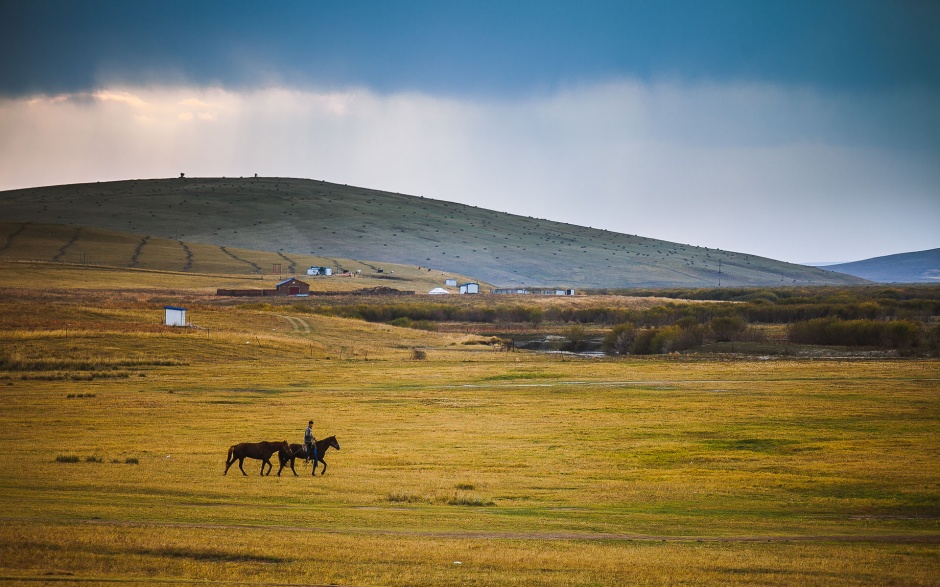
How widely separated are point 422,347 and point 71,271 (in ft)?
247

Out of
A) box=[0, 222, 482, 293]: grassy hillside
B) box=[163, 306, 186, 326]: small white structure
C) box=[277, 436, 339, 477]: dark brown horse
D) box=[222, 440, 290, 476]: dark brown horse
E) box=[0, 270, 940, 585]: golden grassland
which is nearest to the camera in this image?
box=[0, 270, 940, 585]: golden grassland

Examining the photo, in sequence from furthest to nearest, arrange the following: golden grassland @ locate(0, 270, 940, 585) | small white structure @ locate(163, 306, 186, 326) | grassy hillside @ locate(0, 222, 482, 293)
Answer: grassy hillside @ locate(0, 222, 482, 293) → small white structure @ locate(163, 306, 186, 326) → golden grassland @ locate(0, 270, 940, 585)

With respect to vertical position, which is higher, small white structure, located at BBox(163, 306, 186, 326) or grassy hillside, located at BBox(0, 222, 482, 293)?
grassy hillside, located at BBox(0, 222, 482, 293)

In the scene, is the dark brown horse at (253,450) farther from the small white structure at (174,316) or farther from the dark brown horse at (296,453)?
the small white structure at (174,316)

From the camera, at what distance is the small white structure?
265ft

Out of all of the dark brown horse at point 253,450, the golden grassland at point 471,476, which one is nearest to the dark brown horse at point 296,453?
the dark brown horse at point 253,450

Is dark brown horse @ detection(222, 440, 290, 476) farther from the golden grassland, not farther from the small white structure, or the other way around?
the small white structure

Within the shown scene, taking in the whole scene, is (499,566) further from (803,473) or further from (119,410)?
(119,410)

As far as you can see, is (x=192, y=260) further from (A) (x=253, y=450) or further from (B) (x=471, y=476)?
(B) (x=471, y=476)

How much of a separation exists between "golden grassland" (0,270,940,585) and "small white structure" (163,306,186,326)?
53.2 ft

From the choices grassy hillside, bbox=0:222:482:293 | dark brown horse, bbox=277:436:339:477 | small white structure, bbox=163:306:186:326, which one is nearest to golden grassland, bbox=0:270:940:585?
dark brown horse, bbox=277:436:339:477

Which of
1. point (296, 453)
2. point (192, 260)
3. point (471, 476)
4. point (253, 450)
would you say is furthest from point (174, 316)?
point (192, 260)

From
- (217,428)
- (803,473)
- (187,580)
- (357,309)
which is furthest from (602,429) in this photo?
(357,309)

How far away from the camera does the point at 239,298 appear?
127 meters
